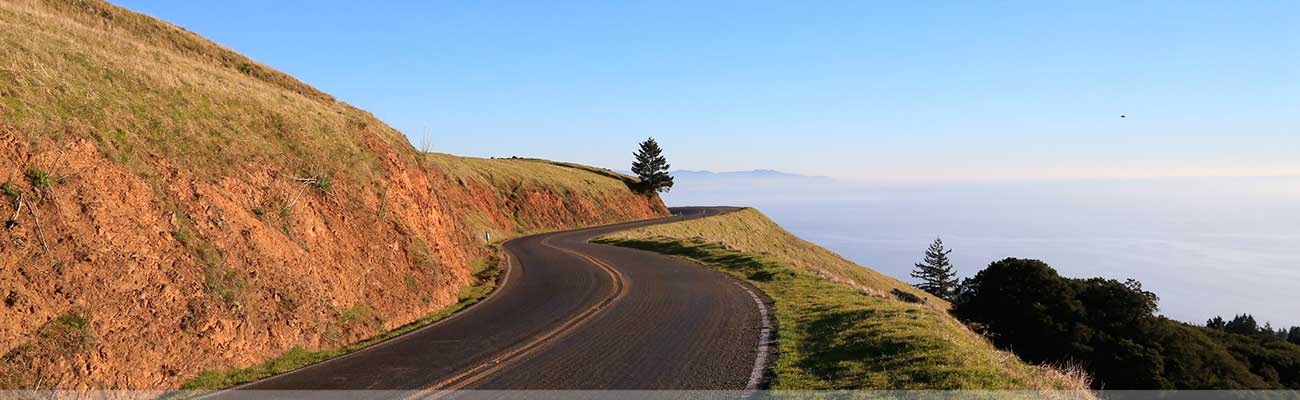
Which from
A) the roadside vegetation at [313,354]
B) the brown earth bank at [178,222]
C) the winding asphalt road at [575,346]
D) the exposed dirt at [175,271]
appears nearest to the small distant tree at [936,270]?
the winding asphalt road at [575,346]

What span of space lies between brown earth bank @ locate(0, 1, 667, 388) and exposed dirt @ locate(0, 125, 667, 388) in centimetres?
3

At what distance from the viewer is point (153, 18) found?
3216 cm

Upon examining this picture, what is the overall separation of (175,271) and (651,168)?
2756 inches

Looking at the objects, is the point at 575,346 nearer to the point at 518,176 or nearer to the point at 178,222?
the point at 178,222

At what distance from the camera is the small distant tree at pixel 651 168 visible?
3147 inches

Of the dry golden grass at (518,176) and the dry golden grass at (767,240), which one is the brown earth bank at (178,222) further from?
the dry golden grass at (518,176)

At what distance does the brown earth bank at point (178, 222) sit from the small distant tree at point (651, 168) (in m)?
56.4

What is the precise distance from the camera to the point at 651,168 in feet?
263

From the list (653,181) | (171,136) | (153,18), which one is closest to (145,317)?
(171,136)

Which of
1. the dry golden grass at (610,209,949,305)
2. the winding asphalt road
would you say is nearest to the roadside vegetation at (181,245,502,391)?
the winding asphalt road

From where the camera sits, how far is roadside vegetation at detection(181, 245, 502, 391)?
9773 millimetres

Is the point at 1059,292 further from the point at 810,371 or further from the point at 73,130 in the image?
the point at 73,130

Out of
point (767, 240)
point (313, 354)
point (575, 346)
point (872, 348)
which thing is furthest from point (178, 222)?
point (767, 240)

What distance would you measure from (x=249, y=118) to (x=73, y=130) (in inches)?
256
